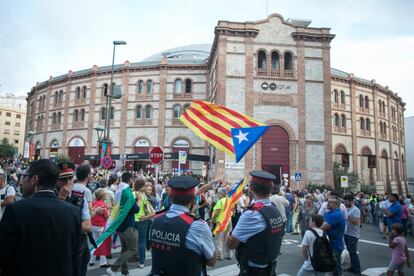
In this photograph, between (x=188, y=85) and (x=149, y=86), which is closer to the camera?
(x=188, y=85)

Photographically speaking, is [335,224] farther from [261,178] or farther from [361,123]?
[361,123]

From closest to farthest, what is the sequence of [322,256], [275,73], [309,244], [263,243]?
[263,243], [322,256], [309,244], [275,73]

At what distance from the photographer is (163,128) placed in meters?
34.6

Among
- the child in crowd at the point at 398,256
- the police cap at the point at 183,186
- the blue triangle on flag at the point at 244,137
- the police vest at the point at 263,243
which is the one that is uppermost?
the blue triangle on flag at the point at 244,137

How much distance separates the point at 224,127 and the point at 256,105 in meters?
20.3

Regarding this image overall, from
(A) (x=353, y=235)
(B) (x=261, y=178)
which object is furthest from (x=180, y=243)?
(A) (x=353, y=235)

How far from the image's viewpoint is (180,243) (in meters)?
2.84

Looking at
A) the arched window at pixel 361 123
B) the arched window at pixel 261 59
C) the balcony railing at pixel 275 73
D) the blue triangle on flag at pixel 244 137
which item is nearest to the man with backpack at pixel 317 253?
the blue triangle on flag at pixel 244 137

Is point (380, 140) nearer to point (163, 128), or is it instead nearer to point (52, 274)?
point (163, 128)

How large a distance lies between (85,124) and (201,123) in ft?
112

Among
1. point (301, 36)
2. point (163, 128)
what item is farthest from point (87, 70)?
point (301, 36)

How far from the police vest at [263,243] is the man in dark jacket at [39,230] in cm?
197

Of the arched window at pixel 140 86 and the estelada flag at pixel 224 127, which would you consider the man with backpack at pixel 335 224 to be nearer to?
the estelada flag at pixel 224 127

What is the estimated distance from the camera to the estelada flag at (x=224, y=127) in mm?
5938
